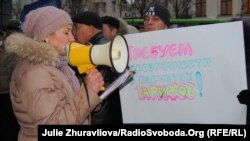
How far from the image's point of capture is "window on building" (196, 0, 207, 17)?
133 ft

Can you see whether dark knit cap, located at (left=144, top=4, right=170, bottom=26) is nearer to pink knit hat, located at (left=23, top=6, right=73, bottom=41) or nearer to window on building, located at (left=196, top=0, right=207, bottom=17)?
pink knit hat, located at (left=23, top=6, right=73, bottom=41)

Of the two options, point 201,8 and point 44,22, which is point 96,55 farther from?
point 201,8

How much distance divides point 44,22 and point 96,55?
0.37 meters

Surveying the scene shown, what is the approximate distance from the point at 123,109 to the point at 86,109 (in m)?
1.32

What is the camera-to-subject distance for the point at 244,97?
114 inches

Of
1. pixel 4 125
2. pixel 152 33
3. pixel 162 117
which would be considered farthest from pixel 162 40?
pixel 4 125

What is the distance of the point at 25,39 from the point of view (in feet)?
7.96

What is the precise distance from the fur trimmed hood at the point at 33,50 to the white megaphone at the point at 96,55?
10 cm

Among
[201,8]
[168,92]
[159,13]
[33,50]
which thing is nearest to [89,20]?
[159,13]

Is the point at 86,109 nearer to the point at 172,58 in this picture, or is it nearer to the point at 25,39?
the point at 25,39

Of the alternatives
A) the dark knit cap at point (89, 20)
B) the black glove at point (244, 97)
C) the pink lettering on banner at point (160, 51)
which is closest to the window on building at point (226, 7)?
the dark knit cap at point (89, 20)

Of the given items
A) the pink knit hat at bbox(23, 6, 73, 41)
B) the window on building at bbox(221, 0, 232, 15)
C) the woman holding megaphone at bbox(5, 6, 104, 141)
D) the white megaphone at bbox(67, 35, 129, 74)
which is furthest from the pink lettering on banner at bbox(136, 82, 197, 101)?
the window on building at bbox(221, 0, 232, 15)

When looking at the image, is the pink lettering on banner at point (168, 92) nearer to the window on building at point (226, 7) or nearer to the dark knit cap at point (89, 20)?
the dark knit cap at point (89, 20)

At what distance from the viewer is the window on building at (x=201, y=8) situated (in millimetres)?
40500
